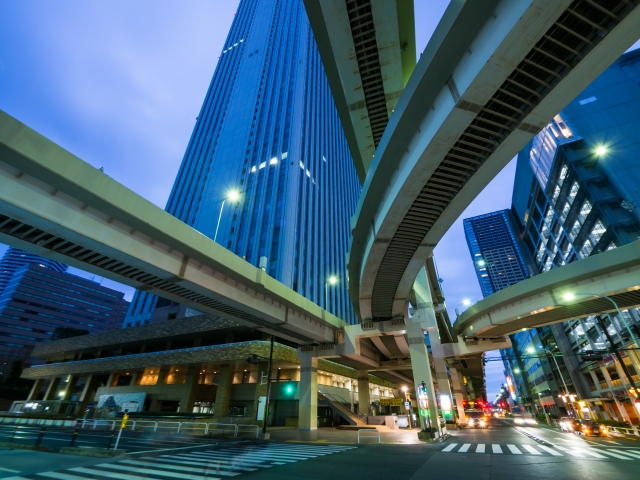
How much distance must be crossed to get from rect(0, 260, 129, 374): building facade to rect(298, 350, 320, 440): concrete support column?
398ft

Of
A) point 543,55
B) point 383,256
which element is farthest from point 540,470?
point 543,55

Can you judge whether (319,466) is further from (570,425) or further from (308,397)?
(570,425)

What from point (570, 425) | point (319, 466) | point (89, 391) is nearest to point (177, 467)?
point (319, 466)

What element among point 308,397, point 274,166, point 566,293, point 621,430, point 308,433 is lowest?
point 308,433

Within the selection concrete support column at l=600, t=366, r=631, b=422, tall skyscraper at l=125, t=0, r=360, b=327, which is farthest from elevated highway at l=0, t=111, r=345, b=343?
concrete support column at l=600, t=366, r=631, b=422

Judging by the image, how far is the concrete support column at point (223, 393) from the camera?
35.4 meters

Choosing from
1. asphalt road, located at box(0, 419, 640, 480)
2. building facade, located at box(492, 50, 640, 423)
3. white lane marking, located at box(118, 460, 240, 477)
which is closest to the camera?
asphalt road, located at box(0, 419, 640, 480)

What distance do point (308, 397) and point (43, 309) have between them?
149 m

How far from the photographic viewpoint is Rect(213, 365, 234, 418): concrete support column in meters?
35.4

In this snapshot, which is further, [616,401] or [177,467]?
[616,401]

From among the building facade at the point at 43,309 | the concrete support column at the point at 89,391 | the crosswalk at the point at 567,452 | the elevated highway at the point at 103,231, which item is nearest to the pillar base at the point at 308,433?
the crosswalk at the point at 567,452

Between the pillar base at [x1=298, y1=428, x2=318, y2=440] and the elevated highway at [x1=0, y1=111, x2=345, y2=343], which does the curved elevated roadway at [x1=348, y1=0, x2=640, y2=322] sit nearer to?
the elevated highway at [x1=0, y1=111, x2=345, y2=343]

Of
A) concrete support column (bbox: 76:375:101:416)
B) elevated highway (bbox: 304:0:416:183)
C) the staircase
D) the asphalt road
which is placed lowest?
the asphalt road

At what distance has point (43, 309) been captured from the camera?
124 m
